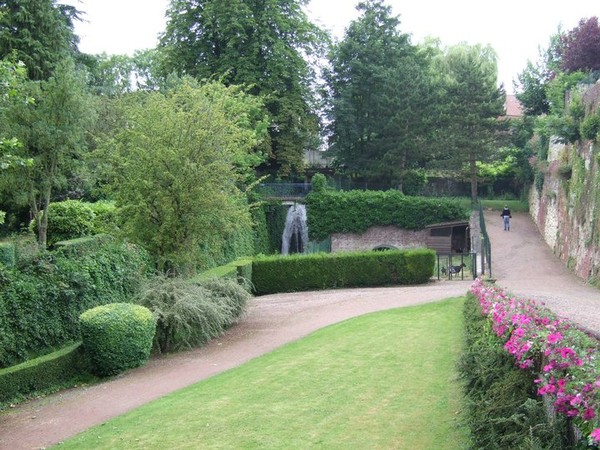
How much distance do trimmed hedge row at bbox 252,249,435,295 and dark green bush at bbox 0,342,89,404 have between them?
11.5m

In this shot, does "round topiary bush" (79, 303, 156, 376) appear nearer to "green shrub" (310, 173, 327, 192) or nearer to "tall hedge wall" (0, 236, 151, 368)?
"tall hedge wall" (0, 236, 151, 368)

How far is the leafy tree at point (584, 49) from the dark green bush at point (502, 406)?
30091 millimetres

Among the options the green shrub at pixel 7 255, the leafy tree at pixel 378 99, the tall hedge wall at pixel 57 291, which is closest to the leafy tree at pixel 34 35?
the tall hedge wall at pixel 57 291

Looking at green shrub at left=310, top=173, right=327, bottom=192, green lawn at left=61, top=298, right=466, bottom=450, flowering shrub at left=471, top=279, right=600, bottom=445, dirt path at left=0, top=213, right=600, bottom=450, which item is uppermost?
green shrub at left=310, top=173, right=327, bottom=192

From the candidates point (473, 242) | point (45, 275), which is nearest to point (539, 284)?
point (473, 242)

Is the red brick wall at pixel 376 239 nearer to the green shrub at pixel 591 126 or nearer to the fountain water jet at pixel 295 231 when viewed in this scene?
the fountain water jet at pixel 295 231

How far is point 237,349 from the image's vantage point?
14930 millimetres

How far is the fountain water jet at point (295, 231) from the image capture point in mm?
37903

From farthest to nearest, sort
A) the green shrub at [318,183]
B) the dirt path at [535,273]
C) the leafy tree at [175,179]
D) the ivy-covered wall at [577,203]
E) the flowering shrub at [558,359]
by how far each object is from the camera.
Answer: the green shrub at [318,183], the ivy-covered wall at [577,203], the leafy tree at [175,179], the dirt path at [535,273], the flowering shrub at [558,359]

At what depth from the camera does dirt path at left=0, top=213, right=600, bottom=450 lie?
1041 centimetres

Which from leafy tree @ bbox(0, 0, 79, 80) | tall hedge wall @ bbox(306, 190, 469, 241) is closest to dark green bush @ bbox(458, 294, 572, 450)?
leafy tree @ bbox(0, 0, 79, 80)

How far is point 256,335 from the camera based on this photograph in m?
16.3

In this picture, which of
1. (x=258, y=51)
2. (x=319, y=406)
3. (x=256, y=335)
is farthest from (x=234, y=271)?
(x=258, y=51)

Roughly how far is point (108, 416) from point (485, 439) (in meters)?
6.36
